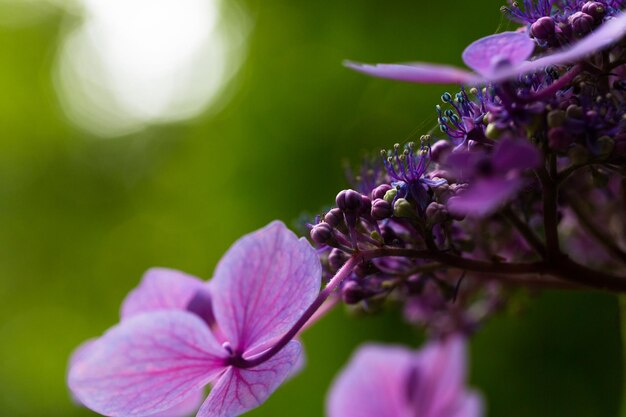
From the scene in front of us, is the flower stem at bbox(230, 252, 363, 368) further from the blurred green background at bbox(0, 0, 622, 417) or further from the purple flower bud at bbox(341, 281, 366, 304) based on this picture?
the blurred green background at bbox(0, 0, 622, 417)

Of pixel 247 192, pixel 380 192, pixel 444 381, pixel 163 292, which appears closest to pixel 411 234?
pixel 380 192

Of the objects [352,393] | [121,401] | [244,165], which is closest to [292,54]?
[244,165]

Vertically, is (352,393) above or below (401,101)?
below

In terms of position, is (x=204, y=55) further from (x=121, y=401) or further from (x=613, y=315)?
(x=121, y=401)

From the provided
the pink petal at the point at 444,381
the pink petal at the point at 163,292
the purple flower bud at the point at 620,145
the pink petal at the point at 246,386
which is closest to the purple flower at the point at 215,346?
the pink petal at the point at 246,386

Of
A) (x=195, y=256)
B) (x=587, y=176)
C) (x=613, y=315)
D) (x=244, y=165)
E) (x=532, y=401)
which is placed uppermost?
(x=587, y=176)

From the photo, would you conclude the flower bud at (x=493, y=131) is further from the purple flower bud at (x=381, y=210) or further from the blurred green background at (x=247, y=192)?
the blurred green background at (x=247, y=192)

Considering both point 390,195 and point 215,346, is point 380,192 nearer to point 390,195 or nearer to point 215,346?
point 390,195
